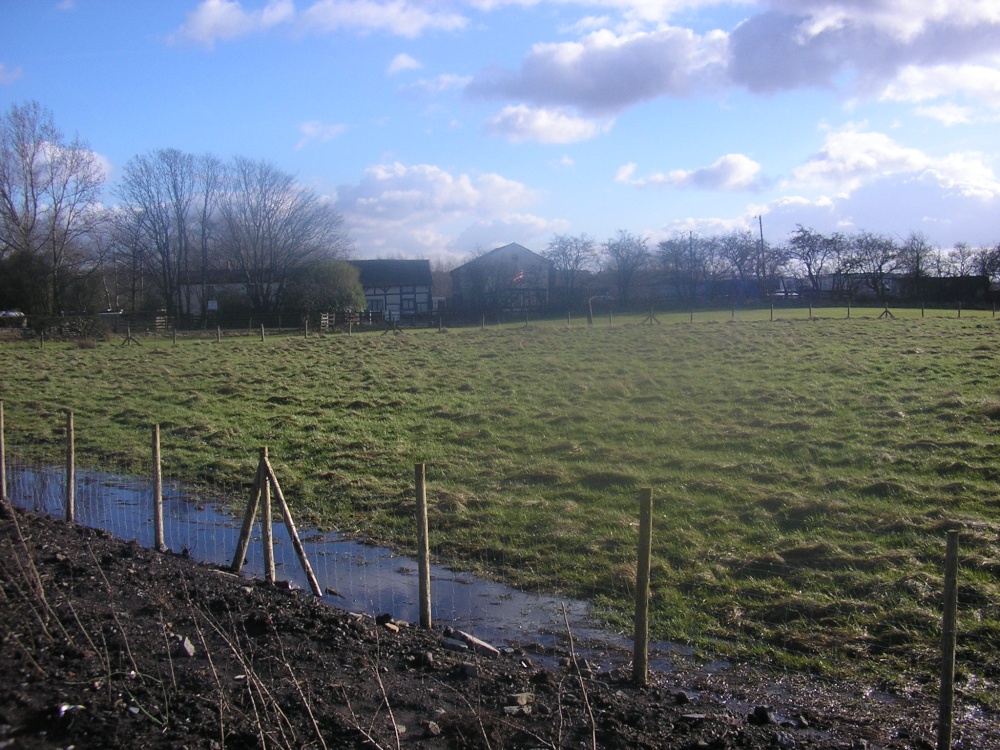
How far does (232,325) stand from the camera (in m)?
62.2

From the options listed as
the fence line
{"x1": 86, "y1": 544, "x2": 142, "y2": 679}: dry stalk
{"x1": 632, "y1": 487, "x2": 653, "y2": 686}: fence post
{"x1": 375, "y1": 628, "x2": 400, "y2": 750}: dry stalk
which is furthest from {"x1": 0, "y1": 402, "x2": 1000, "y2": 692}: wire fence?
{"x1": 86, "y1": 544, "x2": 142, "y2": 679}: dry stalk

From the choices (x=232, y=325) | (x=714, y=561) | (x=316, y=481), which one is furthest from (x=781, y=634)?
(x=232, y=325)

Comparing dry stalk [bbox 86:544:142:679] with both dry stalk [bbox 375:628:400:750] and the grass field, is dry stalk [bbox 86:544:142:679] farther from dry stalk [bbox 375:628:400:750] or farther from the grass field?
the grass field

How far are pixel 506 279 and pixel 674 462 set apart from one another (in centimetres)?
6086

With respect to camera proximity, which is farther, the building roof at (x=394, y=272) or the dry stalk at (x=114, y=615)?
the building roof at (x=394, y=272)

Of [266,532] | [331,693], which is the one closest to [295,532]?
[266,532]

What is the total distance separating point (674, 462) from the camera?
43.8 feet

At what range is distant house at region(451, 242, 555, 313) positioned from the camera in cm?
7269

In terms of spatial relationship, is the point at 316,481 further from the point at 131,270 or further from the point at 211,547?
the point at 131,270

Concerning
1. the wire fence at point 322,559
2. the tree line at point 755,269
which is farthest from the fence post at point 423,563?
the tree line at point 755,269

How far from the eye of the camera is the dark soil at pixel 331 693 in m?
4.70

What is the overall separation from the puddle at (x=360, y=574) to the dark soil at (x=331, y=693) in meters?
0.65

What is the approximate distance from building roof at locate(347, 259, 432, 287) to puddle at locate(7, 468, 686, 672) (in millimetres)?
68004

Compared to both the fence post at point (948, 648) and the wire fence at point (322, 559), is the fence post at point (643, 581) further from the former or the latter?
the fence post at point (948, 648)
